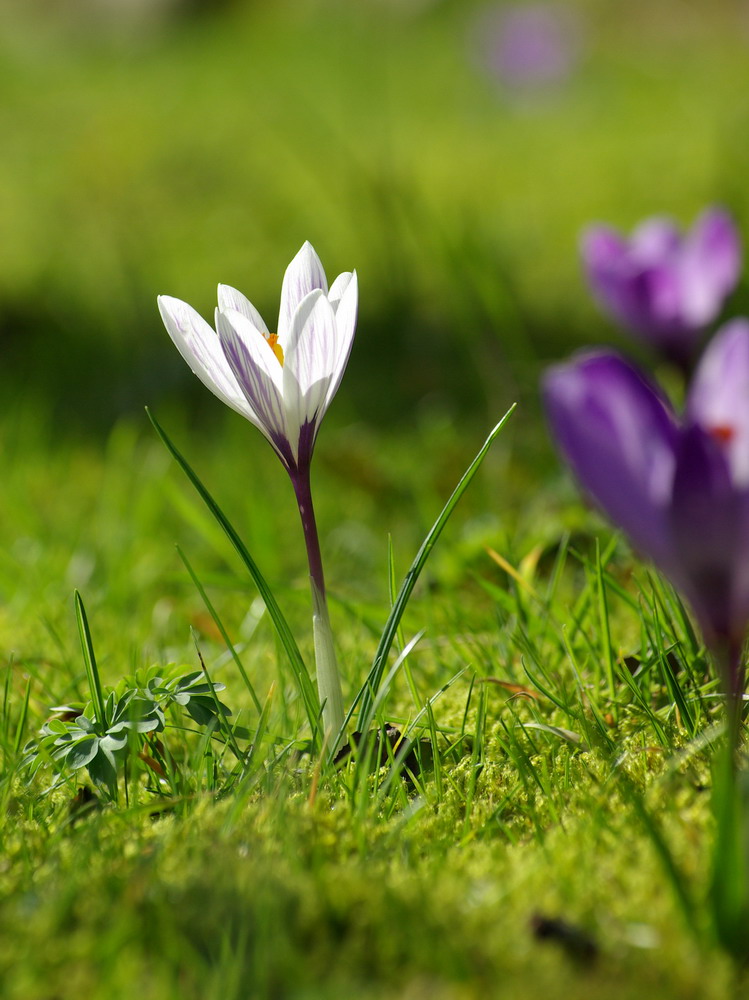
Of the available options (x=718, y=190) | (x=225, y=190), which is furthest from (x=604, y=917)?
(x=225, y=190)

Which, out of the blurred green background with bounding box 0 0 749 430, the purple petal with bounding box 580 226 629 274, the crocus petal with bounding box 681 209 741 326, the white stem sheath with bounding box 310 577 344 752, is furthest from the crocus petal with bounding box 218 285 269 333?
the blurred green background with bounding box 0 0 749 430

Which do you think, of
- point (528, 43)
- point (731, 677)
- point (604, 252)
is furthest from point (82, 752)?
point (528, 43)

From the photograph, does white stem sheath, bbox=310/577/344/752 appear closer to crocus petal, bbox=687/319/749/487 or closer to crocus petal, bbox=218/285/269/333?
crocus petal, bbox=218/285/269/333

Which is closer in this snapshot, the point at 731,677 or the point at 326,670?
the point at 731,677

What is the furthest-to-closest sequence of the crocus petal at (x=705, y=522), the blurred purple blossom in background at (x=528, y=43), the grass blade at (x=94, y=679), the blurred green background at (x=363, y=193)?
the blurred purple blossom in background at (x=528, y=43)
the blurred green background at (x=363, y=193)
the grass blade at (x=94, y=679)
the crocus petal at (x=705, y=522)

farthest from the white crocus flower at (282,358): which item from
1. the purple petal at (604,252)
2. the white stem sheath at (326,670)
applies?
the purple petal at (604,252)

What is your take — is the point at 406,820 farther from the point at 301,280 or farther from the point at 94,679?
the point at 301,280

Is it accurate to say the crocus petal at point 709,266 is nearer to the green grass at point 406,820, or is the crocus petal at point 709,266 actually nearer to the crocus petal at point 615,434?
the green grass at point 406,820
